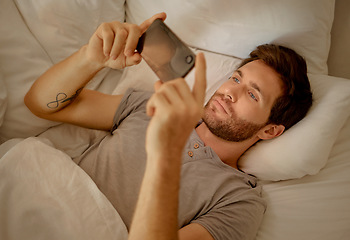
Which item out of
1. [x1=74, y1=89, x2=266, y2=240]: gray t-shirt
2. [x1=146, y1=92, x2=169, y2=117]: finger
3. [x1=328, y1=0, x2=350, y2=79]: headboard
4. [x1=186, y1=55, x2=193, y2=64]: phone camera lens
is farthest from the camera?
[x1=328, y1=0, x2=350, y2=79]: headboard

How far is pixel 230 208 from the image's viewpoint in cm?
88

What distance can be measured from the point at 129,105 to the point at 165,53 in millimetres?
446

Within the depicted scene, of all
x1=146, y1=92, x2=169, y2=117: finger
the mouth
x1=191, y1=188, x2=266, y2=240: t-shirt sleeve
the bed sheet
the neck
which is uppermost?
x1=146, y1=92, x2=169, y2=117: finger

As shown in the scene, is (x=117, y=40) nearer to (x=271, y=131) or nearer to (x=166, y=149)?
(x=166, y=149)

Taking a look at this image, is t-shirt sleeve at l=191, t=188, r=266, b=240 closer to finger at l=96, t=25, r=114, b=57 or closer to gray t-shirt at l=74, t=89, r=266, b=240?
gray t-shirt at l=74, t=89, r=266, b=240

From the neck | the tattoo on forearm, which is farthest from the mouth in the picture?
the tattoo on forearm

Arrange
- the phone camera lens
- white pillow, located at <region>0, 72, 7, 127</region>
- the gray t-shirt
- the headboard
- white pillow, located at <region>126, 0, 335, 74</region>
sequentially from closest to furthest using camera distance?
the phone camera lens, the gray t-shirt, white pillow, located at <region>0, 72, 7, 127</region>, white pillow, located at <region>126, 0, 335, 74</region>, the headboard

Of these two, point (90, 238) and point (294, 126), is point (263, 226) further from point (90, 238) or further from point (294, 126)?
point (90, 238)

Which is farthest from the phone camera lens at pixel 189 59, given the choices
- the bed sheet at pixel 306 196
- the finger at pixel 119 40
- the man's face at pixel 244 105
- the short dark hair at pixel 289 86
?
the bed sheet at pixel 306 196

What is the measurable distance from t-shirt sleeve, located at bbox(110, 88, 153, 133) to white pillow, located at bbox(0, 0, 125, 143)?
0.28 meters

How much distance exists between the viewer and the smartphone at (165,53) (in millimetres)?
657

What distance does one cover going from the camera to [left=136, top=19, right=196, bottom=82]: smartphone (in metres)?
0.66

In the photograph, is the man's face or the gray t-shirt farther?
the man's face

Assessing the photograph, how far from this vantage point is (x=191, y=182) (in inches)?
37.3
